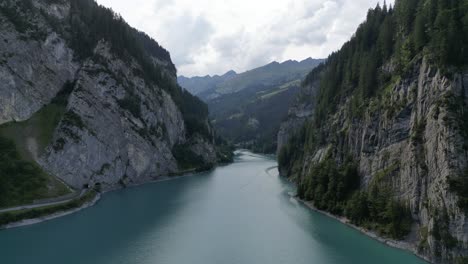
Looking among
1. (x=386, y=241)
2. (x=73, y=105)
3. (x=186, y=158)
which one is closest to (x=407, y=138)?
(x=386, y=241)

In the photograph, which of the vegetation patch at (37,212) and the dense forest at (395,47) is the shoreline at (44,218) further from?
the dense forest at (395,47)

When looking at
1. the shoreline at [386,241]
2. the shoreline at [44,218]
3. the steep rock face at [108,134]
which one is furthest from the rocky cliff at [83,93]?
the shoreline at [386,241]

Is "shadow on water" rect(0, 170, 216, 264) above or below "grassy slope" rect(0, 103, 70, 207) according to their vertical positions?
below

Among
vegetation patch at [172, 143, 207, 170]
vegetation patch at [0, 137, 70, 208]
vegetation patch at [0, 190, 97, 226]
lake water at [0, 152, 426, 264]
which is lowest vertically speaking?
lake water at [0, 152, 426, 264]

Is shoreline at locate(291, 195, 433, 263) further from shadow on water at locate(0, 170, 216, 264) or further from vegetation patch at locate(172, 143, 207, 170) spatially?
vegetation patch at locate(172, 143, 207, 170)

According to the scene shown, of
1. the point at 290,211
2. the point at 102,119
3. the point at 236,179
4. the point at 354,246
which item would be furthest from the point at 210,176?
the point at 354,246

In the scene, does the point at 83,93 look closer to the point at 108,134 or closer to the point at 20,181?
the point at 108,134

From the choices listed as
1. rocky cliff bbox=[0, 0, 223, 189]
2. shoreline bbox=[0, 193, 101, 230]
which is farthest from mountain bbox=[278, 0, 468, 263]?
rocky cliff bbox=[0, 0, 223, 189]
